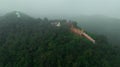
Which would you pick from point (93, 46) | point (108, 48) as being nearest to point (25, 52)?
point (93, 46)

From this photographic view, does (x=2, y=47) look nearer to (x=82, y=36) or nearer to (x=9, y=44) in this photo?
(x=9, y=44)

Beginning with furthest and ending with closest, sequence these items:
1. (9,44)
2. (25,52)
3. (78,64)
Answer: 1. (9,44)
2. (25,52)
3. (78,64)

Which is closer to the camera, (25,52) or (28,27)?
(25,52)

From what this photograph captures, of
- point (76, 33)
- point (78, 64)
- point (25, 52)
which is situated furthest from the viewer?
point (76, 33)

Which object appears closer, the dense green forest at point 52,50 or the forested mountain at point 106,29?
the dense green forest at point 52,50

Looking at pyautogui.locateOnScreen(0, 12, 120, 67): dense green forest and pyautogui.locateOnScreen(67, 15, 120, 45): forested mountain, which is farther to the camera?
pyautogui.locateOnScreen(67, 15, 120, 45): forested mountain

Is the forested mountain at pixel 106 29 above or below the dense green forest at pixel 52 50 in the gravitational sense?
below

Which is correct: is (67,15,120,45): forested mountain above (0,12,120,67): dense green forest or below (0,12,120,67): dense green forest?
below

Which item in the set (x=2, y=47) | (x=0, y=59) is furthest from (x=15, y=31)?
(x=0, y=59)
